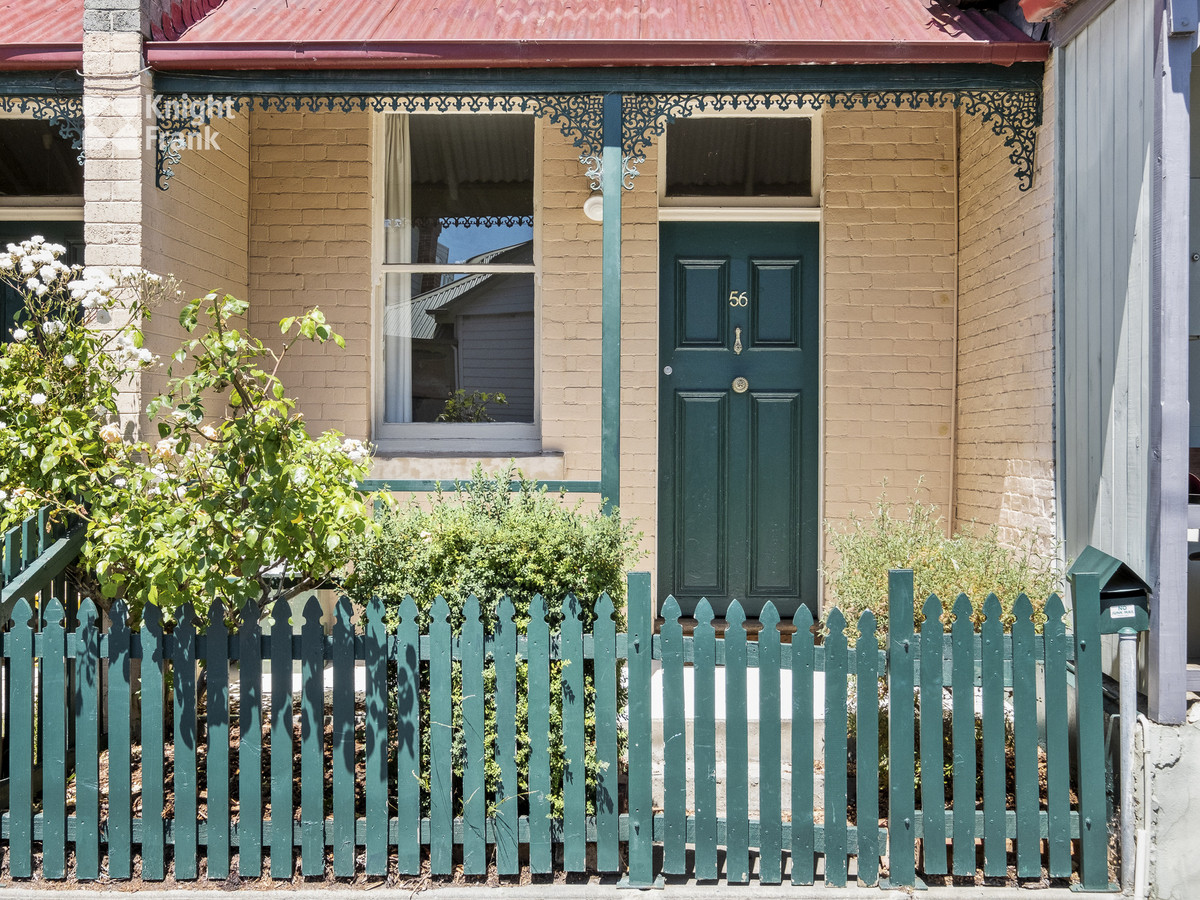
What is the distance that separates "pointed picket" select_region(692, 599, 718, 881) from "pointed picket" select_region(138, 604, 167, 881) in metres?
1.93

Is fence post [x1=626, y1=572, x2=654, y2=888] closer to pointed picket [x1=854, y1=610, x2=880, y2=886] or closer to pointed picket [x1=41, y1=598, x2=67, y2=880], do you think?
pointed picket [x1=854, y1=610, x2=880, y2=886]

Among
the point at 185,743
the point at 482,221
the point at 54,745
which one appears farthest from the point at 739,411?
the point at 54,745

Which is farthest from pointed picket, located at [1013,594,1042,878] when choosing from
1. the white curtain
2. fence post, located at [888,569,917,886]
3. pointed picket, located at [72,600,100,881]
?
the white curtain

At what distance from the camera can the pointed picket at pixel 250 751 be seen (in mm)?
3484

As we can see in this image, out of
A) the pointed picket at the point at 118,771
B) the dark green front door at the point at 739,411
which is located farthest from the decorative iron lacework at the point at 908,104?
the pointed picket at the point at 118,771

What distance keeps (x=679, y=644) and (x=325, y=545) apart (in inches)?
54.0

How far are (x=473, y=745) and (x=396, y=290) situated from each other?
3772 mm

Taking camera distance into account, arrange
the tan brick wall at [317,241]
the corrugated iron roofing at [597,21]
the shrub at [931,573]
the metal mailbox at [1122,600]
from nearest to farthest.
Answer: the metal mailbox at [1122,600], the shrub at [931,573], the corrugated iron roofing at [597,21], the tan brick wall at [317,241]

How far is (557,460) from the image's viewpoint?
239 inches

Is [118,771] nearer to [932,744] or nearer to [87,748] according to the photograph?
[87,748]

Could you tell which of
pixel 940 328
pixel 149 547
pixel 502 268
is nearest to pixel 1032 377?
pixel 940 328

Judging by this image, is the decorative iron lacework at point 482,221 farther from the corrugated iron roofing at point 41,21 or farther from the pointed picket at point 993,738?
the pointed picket at point 993,738

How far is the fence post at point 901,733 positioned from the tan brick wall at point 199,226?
150 inches

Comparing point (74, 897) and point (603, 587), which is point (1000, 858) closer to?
point (603, 587)
